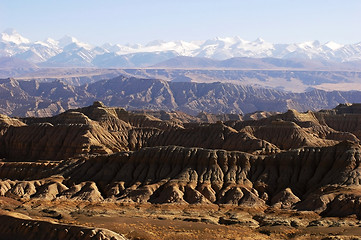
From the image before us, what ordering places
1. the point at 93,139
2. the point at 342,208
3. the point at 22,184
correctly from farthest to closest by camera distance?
the point at 93,139 → the point at 22,184 → the point at 342,208

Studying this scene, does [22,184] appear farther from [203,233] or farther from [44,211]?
[203,233]

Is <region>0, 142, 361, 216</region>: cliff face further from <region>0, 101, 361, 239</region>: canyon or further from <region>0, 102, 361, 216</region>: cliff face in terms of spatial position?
<region>0, 101, 361, 239</region>: canyon

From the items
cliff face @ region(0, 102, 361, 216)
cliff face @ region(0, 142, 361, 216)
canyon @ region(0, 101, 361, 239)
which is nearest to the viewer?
canyon @ region(0, 101, 361, 239)

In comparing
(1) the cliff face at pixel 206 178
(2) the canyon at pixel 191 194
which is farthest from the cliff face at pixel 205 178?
(2) the canyon at pixel 191 194

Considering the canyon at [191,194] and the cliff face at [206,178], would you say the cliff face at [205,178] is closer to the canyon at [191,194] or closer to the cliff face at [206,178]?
the cliff face at [206,178]

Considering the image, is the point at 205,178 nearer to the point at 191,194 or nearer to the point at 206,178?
the point at 206,178

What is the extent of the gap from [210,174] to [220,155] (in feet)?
15.9

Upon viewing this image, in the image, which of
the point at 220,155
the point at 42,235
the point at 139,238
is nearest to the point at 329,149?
the point at 220,155

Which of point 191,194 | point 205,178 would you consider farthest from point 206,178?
point 191,194

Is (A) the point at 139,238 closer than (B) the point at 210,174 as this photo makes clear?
Yes

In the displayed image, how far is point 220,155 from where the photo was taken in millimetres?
110375

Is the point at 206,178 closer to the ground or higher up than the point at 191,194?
higher up

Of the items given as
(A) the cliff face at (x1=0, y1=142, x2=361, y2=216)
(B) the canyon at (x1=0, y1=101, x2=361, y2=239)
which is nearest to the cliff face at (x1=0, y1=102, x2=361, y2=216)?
(A) the cliff face at (x1=0, y1=142, x2=361, y2=216)

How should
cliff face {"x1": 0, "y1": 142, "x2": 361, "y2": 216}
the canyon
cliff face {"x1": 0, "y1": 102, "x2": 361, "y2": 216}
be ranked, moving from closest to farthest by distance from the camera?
the canyon < cliff face {"x1": 0, "y1": 102, "x2": 361, "y2": 216} < cliff face {"x1": 0, "y1": 142, "x2": 361, "y2": 216}
